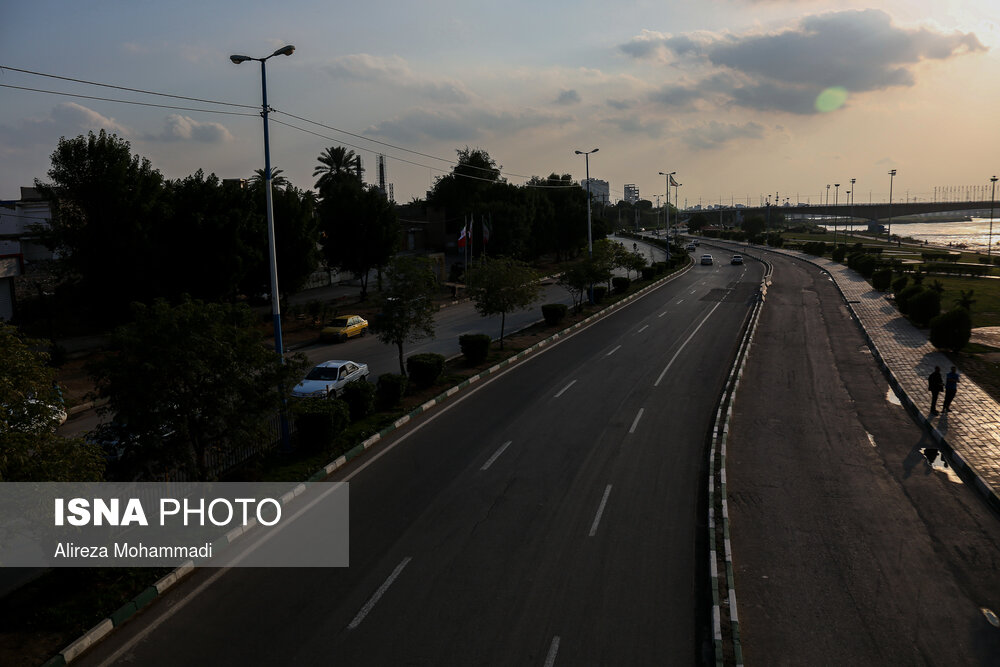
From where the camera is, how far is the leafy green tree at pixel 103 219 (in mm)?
30609

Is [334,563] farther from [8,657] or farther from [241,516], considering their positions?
[8,657]

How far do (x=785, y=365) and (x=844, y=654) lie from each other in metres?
21.4

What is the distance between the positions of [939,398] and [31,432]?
26913mm

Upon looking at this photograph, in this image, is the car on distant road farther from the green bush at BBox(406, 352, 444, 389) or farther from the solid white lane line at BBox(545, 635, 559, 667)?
the solid white lane line at BBox(545, 635, 559, 667)

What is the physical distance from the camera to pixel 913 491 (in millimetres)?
16125

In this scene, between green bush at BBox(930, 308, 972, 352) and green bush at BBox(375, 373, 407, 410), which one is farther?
green bush at BBox(930, 308, 972, 352)

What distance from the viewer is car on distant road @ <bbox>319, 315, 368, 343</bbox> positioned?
36.8m

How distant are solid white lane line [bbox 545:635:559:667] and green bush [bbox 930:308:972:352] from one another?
1121 inches

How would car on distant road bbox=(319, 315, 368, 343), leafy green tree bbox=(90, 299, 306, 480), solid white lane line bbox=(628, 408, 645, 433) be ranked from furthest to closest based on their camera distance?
car on distant road bbox=(319, 315, 368, 343), solid white lane line bbox=(628, 408, 645, 433), leafy green tree bbox=(90, 299, 306, 480)

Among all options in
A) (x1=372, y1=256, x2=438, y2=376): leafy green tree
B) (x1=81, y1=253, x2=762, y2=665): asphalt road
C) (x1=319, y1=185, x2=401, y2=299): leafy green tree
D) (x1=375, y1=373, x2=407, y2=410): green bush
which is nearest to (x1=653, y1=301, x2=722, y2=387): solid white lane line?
(x1=81, y1=253, x2=762, y2=665): asphalt road

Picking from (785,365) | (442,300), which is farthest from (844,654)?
(442,300)

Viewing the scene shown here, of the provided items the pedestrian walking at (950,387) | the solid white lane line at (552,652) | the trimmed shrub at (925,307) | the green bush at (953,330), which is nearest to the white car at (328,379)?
the solid white lane line at (552,652)

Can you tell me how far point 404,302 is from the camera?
25.7 meters

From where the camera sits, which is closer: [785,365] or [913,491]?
[913,491]
